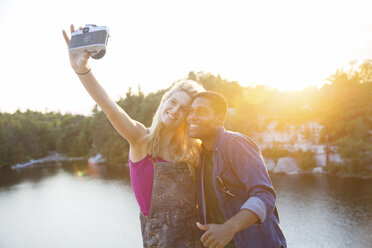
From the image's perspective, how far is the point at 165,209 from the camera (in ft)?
7.07

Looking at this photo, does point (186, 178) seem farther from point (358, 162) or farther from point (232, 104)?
point (232, 104)

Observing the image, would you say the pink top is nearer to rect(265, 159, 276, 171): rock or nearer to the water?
the water

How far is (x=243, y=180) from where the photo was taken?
5.25ft

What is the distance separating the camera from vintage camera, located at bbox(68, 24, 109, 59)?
1832mm

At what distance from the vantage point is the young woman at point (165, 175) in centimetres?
213

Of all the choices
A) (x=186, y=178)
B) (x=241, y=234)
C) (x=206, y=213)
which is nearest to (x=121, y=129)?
(x=186, y=178)

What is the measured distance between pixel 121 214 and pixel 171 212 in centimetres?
2520

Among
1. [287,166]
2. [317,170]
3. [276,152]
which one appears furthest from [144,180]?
[276,152]

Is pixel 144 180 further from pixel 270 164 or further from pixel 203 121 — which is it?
pixel 270 164

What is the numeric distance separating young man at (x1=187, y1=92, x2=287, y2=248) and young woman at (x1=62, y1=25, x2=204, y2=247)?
138 millimetres

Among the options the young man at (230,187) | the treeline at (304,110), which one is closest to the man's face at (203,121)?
the young man at (230,187)

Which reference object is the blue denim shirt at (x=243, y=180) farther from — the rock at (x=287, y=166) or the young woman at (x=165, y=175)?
the rock at (x=287, y=166)

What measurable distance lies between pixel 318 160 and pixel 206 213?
31163 mm

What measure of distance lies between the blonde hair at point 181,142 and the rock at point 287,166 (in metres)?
29.9
